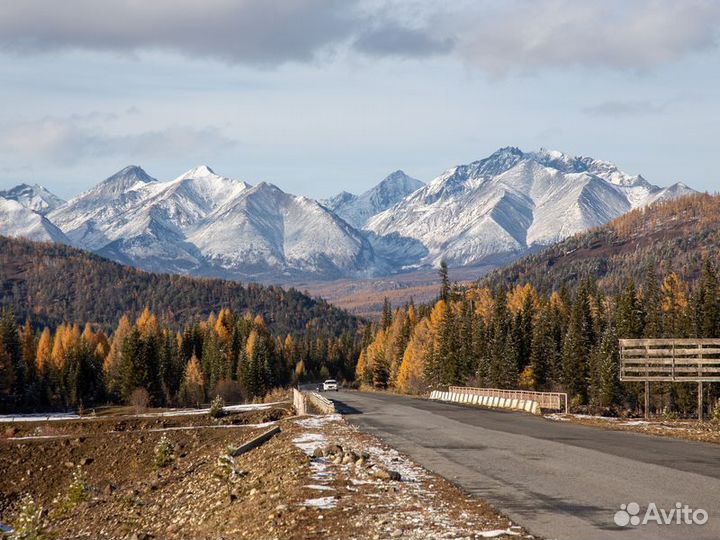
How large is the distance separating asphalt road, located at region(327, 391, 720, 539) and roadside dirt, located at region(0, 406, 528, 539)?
907 millimetres

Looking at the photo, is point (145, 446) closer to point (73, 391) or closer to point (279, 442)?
point (279, 442)

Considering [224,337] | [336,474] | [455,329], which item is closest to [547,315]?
[455,329]

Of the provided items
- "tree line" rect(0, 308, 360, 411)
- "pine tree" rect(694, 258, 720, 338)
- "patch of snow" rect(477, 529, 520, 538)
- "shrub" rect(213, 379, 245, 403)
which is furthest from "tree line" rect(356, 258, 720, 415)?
"patch of snow" rect(477, 529, 520, 538)

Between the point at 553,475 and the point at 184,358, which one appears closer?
the point at 553,475

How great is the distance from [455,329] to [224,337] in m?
52.4

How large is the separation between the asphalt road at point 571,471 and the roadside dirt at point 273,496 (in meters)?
0.91

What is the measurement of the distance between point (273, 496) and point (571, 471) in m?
7.80

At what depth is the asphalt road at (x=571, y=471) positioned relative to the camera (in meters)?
14.5

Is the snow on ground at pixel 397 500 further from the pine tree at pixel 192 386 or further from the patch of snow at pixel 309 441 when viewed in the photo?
the pine tree at pixel 192 386

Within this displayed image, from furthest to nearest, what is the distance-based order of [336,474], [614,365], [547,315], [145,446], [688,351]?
[547,315] < [614,365] < [145,446] < [688,351] < [336,474]

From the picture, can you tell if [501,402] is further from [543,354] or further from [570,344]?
[543,354]

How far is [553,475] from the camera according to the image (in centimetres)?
1992

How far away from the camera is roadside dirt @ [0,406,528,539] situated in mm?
14492

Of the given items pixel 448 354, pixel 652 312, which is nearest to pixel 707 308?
pixel 652 312
